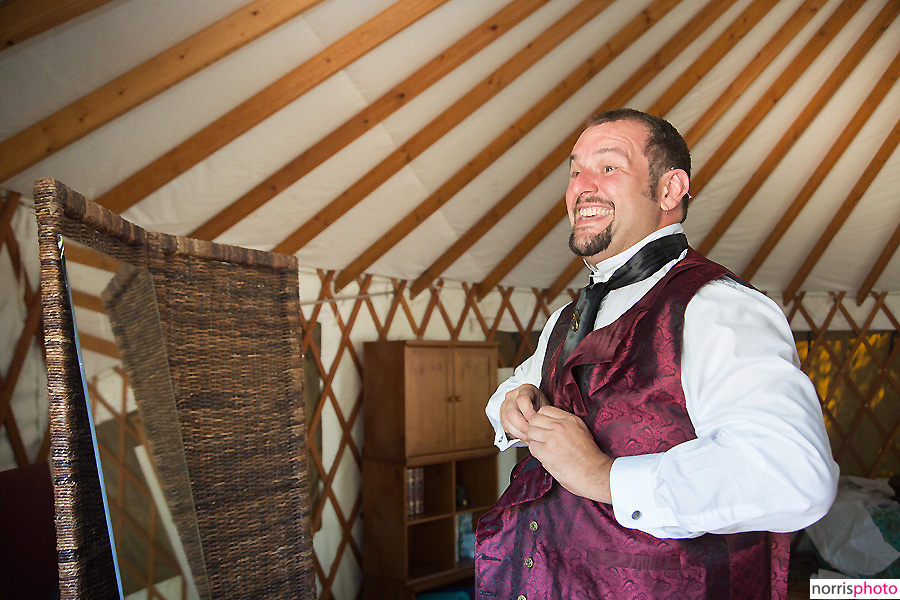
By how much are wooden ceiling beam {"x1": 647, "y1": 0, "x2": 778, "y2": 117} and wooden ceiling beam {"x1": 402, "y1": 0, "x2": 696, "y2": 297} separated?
1.14 feet

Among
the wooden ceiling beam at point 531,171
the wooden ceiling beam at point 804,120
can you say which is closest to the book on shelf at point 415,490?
the wooden ceiling beam at point 531,171

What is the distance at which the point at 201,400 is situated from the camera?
6.13 ft

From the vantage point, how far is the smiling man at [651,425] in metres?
0.80

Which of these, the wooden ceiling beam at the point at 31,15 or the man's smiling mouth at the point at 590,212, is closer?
the man's smiling mouth at the point at 590,212

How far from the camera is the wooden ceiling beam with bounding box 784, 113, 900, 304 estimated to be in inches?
162

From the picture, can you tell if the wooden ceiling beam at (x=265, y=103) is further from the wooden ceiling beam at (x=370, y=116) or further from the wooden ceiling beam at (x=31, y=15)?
the wooden ceiling beam at (x=31, y=15)

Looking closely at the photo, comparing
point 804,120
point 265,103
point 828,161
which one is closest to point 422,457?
point 265,103

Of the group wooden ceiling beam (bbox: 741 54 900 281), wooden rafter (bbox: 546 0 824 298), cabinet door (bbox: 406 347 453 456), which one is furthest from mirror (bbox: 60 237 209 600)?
wooden ceiling beam (bbox: 741 54 900 281)

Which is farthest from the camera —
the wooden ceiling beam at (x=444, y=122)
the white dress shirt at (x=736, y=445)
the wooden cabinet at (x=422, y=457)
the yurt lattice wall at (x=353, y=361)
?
the wooden cabinet at (x=422, y=457)

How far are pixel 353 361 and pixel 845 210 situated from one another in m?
3.39

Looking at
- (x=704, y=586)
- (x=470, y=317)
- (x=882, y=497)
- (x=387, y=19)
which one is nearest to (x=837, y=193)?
(x=882, y=497)

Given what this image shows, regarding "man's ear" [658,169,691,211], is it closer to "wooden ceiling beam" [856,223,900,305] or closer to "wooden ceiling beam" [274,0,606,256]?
"wooden ceiling beam" [274,0,606,256]

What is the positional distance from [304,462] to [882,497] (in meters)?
4.45

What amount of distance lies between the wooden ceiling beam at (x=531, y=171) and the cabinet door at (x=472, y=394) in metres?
0.55
